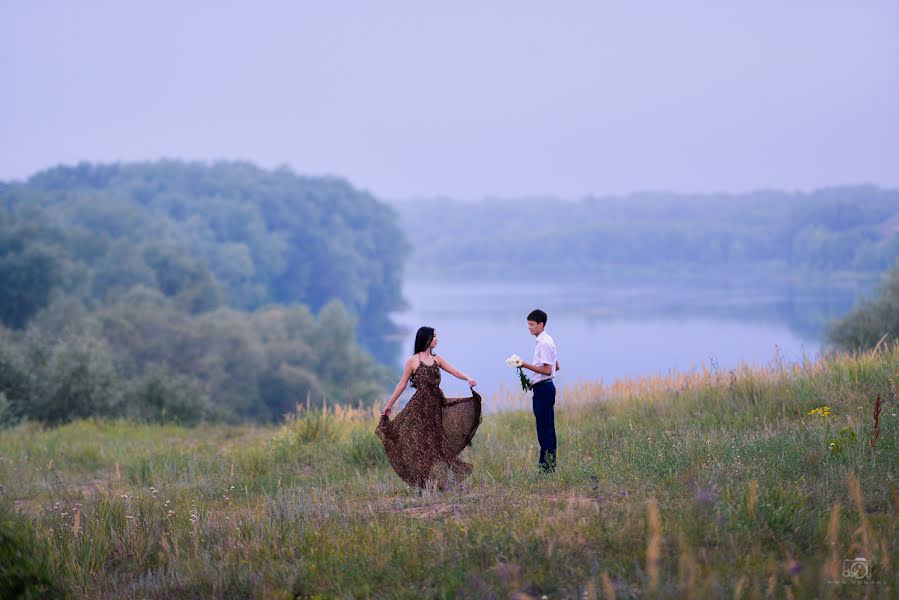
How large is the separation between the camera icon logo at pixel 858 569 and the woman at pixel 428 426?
4.30 m

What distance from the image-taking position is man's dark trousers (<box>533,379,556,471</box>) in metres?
9.03

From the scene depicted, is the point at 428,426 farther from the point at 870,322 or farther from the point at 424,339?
the point at 870,322

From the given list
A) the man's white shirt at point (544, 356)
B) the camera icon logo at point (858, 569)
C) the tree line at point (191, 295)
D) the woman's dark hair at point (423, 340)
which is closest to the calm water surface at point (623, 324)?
the tree line at point (191, 295)

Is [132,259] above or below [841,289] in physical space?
above

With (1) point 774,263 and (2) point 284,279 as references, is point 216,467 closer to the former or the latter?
(2) point 284,279

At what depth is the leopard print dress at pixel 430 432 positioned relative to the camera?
914 centimetres

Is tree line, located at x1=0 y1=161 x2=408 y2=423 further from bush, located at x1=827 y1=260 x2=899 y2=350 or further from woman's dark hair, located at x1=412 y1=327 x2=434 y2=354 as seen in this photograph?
bush, located at x1=827 y1=260 x2=899 y2=350

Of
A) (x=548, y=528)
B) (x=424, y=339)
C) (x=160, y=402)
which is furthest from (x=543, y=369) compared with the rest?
(x=160, y=402)

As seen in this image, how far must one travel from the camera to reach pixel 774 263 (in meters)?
161

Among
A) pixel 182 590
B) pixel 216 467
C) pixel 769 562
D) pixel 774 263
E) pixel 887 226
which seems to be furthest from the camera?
pixel 774 263

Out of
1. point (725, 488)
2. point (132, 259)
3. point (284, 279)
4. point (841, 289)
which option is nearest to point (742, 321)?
point (841, 289)

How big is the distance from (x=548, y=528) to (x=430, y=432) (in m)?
3.06

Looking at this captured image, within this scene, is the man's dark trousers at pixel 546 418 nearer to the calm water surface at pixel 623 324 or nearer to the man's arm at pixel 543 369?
the man's arm at pixel 543 369

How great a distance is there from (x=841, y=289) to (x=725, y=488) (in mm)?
133325
